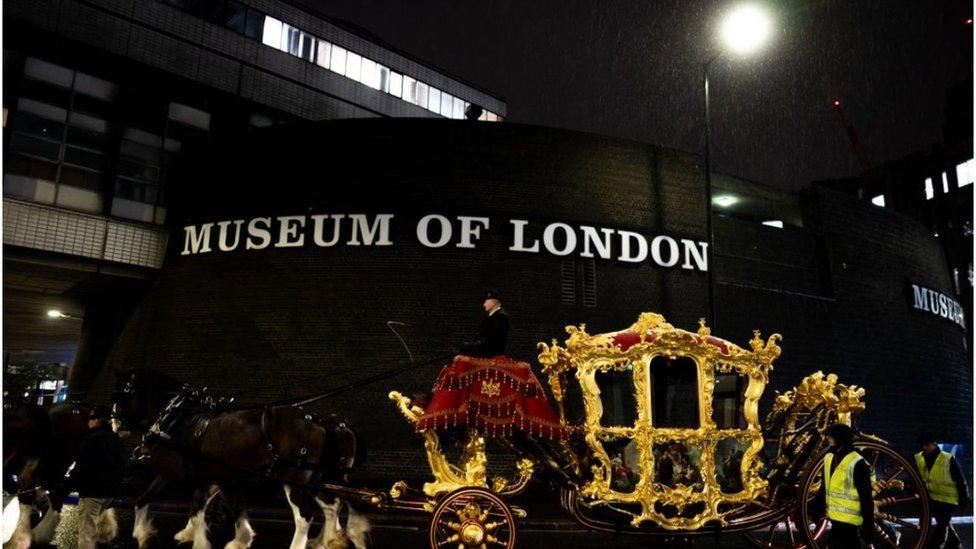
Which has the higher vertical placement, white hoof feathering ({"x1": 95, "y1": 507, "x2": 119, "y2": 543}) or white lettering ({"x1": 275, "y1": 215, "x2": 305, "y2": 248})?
white lettering ({"x1": 275, "y1": 215, "x2": 305, "y2": 248})

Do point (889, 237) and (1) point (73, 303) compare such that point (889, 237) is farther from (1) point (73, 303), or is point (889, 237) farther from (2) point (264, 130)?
(1) point (73, 303)

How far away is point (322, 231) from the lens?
15258mm

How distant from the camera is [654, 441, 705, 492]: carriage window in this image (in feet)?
22.3

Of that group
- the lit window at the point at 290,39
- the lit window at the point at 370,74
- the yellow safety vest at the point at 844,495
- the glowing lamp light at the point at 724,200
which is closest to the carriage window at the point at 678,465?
the yellow safety vest at the point at 844,495

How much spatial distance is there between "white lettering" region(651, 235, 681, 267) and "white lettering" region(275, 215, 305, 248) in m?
8.20

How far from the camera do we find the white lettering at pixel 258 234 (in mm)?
15398

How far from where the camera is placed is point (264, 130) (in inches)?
661

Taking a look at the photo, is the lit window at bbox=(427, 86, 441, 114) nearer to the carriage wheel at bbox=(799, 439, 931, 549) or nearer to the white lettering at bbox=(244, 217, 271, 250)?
the white lettering at bbox=(244, 217, 271, 250)

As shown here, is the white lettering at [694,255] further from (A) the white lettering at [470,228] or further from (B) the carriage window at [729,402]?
(B) the carriage window at [729,402]

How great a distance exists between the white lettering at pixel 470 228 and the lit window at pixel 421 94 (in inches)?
637

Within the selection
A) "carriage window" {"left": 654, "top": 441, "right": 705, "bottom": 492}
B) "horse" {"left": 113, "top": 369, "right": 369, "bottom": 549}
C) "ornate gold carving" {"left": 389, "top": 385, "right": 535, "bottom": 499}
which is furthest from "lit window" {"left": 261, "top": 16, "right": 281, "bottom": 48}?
"carriage window" {"left": 654, "top": 441, "right": 705, "bottom": 492}

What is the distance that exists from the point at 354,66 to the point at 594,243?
15.8 meters

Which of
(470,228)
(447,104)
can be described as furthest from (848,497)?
(447,104)

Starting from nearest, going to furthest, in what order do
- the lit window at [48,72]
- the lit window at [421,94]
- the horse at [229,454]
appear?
the horse at [229,454], the lit window at [48,72], the lit window at [421,94]
